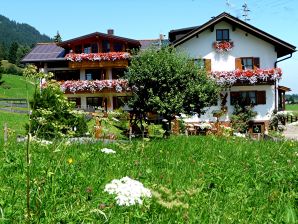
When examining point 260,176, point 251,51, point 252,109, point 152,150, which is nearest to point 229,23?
point 251,51

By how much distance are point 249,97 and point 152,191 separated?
36416 millimetres

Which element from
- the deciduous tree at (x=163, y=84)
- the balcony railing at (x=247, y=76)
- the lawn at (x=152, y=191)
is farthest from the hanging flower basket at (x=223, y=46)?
the lawn at (x=152, y=191)

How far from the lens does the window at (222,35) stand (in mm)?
40125

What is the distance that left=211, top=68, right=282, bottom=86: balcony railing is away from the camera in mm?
38416

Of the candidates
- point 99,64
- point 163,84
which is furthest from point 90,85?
point 163,84

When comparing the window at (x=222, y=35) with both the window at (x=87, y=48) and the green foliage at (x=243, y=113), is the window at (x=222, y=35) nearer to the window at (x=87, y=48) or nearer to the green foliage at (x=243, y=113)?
Result: the green foliage at (x=243, y=113)

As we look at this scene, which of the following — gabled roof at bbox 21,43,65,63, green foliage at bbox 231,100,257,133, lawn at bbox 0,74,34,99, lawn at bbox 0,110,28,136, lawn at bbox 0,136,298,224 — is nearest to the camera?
lawn at bbox 0,136,298,224

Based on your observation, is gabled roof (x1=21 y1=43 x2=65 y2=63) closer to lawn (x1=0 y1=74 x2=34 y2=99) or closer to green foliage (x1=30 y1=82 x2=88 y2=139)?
green foliage (x1=30 y1=82 x2=88 y2=139)

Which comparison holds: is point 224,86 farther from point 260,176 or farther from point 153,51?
point 260,176

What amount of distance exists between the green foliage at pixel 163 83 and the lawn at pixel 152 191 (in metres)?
15.1

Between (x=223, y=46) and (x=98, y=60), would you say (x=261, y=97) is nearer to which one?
(x=223, y=46)

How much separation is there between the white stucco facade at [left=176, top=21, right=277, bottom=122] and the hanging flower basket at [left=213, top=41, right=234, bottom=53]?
13.1 inches

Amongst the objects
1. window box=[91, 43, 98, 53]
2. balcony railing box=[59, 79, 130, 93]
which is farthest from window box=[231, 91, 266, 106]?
window box=[91, 43, 98, 53]

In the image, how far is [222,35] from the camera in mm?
40188
